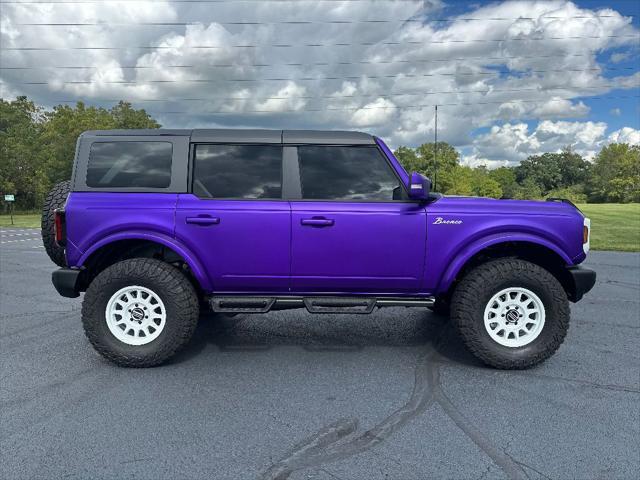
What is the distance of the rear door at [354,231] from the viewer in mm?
3814

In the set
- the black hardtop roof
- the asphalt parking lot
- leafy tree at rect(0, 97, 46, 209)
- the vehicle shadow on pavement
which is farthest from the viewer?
leafy tree at rect(0, 97, 46, 209)

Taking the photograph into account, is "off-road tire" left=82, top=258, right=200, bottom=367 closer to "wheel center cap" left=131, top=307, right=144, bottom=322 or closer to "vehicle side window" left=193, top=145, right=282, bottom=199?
"wheel center cap" left=131, top=307, right=144, bottom=322

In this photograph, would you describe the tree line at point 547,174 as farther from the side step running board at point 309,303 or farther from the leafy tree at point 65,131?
the side step running board at point 309,303

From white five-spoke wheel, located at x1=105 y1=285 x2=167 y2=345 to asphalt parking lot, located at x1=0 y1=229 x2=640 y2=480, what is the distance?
0.29 metres

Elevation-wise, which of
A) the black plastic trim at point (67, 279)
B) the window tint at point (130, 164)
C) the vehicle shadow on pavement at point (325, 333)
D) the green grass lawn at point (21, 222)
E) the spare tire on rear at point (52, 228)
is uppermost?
the window tint at point (130, 164)

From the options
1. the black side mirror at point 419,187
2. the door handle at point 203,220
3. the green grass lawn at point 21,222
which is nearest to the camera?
the black side mirror at point 419,187

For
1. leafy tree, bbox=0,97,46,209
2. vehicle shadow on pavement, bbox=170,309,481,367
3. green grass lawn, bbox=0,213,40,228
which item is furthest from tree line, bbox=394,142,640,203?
vehicle shadow on pavement, bbox=170,309,481,367

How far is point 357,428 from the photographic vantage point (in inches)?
114

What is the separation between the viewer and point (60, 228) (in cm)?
385

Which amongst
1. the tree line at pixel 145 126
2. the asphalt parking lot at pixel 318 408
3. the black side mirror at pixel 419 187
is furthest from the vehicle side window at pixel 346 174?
the tree line at pixel 145 126

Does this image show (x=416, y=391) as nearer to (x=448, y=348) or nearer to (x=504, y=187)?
(x=448, y=348)

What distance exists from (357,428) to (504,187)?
369 feet

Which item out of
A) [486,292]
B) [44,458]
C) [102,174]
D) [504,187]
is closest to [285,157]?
[102,174]

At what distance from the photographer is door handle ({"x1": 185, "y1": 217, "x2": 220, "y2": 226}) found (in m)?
3.80
